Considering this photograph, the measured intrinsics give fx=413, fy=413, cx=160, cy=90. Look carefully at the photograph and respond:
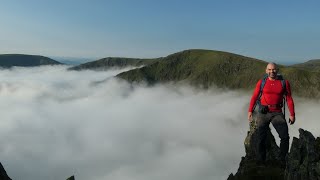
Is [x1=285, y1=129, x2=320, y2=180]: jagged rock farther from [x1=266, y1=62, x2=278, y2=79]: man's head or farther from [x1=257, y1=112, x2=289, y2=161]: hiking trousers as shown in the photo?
[x1=266, y1=62, x2=278, y2=79]: man's head

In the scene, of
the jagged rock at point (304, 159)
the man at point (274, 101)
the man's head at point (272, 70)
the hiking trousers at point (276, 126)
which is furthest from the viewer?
the hiking trousers at point (276, 126)

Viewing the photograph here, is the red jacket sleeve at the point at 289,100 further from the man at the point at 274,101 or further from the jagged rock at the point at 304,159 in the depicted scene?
the jagged rock at the point at 304,159

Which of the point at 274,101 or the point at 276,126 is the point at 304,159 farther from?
the point at 274,101

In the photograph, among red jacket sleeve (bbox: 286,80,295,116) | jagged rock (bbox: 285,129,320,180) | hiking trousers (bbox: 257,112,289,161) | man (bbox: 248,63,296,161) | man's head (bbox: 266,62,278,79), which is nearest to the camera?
A: jagged rock (bbox: 285,129,320,180)

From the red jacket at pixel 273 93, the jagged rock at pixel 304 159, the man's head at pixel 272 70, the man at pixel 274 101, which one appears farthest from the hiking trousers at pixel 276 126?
the man's head at pixel 272 70

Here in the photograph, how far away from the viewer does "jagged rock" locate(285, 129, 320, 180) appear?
20.0m

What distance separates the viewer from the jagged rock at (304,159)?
65.7 ft

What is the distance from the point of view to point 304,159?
2080 centimetres

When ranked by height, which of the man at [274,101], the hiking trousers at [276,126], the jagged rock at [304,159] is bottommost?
the jagged rock at [304,159]

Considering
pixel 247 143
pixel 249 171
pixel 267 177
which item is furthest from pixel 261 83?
pixel 247 143

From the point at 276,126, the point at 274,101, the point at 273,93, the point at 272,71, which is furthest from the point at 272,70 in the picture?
the point at 276,126

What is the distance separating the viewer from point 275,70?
2047 cm

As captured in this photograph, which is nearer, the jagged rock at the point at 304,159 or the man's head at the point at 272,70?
the jagged rock at the point at 304,159

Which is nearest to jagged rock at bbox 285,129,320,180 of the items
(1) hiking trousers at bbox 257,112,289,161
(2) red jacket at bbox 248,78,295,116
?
(1) hiking trousers at bbox 257,112,289,161
